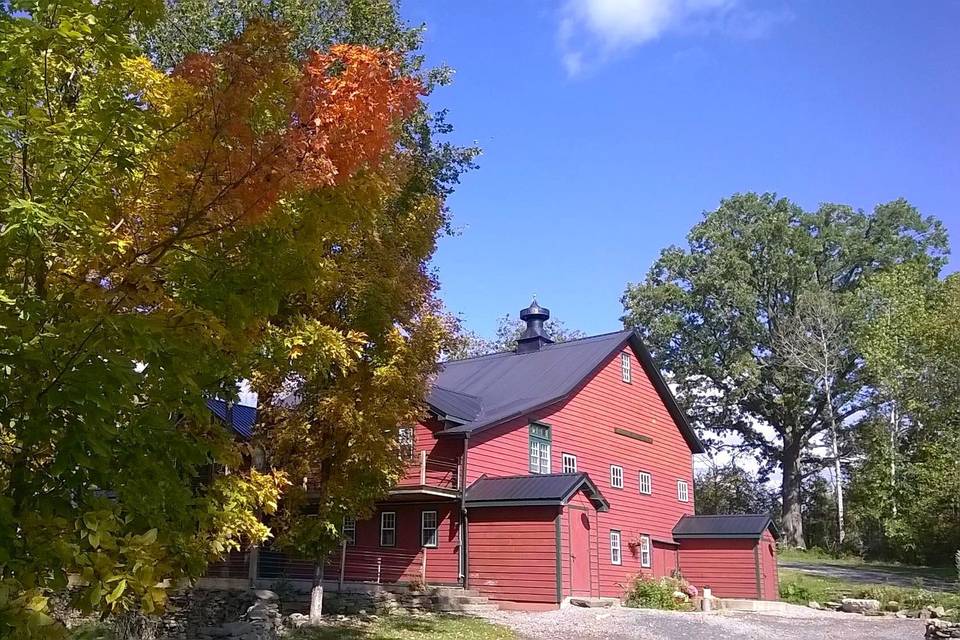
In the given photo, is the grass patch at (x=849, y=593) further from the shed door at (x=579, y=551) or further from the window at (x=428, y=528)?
the window at (x=428, y=528)

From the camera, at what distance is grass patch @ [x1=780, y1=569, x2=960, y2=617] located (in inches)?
898

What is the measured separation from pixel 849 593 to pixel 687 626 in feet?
38.5

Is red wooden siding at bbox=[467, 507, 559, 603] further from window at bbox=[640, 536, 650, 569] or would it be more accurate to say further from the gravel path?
the gravel path

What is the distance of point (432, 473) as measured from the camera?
23.9 m

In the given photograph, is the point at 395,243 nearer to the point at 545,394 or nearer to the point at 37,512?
the point at 37,512

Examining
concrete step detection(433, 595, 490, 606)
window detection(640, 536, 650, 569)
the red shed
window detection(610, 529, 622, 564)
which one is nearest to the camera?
concrete step detection(433, 595, 490, 606)

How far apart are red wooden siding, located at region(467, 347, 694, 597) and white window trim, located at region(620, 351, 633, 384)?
0.21 metres

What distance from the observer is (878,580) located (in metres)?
30.9

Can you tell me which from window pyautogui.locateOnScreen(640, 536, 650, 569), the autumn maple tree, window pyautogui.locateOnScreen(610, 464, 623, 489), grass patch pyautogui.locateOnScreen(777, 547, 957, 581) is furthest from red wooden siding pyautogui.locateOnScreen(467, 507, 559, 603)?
grass patch pyautogui.locateOnScreen(777, 547, 957, 581)

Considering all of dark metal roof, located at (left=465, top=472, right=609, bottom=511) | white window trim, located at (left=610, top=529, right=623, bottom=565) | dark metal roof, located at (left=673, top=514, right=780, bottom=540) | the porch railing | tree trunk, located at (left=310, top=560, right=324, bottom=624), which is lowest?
tree trunk, located at (left=310, top=560, right=324, bottom=624)

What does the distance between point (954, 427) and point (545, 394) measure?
77.2 ft

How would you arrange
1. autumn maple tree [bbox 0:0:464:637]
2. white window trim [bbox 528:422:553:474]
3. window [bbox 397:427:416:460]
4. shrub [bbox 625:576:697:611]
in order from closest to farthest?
autumn maple tree [bbox 0:0:464:637]
window [bbox 397:427:416:460]
shrub [bbox 625:576:697:611]
white window trim [bbox 528:422:553:474]

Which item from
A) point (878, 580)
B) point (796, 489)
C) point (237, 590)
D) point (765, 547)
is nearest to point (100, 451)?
point (237, 590)

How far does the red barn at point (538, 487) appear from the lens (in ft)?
71.9
